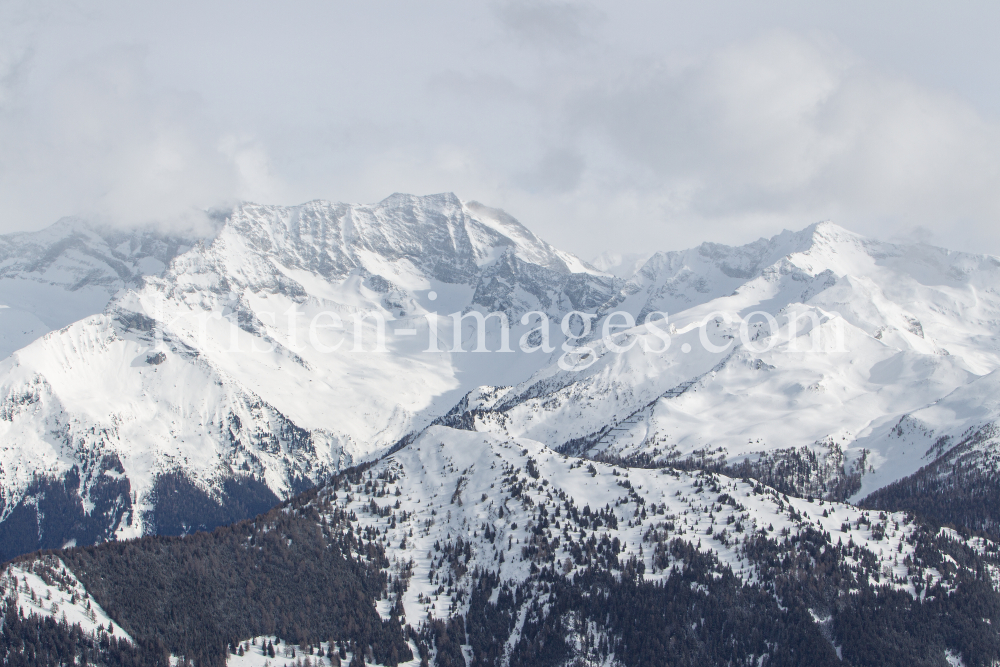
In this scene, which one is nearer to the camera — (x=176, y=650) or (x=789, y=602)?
(x=176, y=650)

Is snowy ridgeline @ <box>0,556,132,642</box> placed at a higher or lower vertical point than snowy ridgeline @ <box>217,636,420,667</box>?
higher

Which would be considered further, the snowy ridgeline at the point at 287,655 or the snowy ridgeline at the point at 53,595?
the snowy ridgeline at the point at 287,655

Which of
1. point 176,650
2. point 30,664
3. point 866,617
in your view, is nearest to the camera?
point 30,664

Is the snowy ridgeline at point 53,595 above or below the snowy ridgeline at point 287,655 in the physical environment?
above

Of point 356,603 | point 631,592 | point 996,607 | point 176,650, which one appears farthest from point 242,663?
point 996,607

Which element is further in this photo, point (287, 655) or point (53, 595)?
point (287, 655)

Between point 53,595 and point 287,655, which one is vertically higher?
point 53,595

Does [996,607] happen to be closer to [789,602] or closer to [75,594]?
[789,602]

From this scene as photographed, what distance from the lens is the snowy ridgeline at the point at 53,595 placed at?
165 metres

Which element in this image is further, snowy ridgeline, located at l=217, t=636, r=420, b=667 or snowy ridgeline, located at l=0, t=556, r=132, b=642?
snowy ridgeline, located at l=217, t=636, r=420, b=667

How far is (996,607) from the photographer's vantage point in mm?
194500

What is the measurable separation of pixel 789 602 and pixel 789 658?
43.5 feet

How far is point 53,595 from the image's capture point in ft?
558

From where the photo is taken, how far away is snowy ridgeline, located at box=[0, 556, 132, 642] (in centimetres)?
16500
